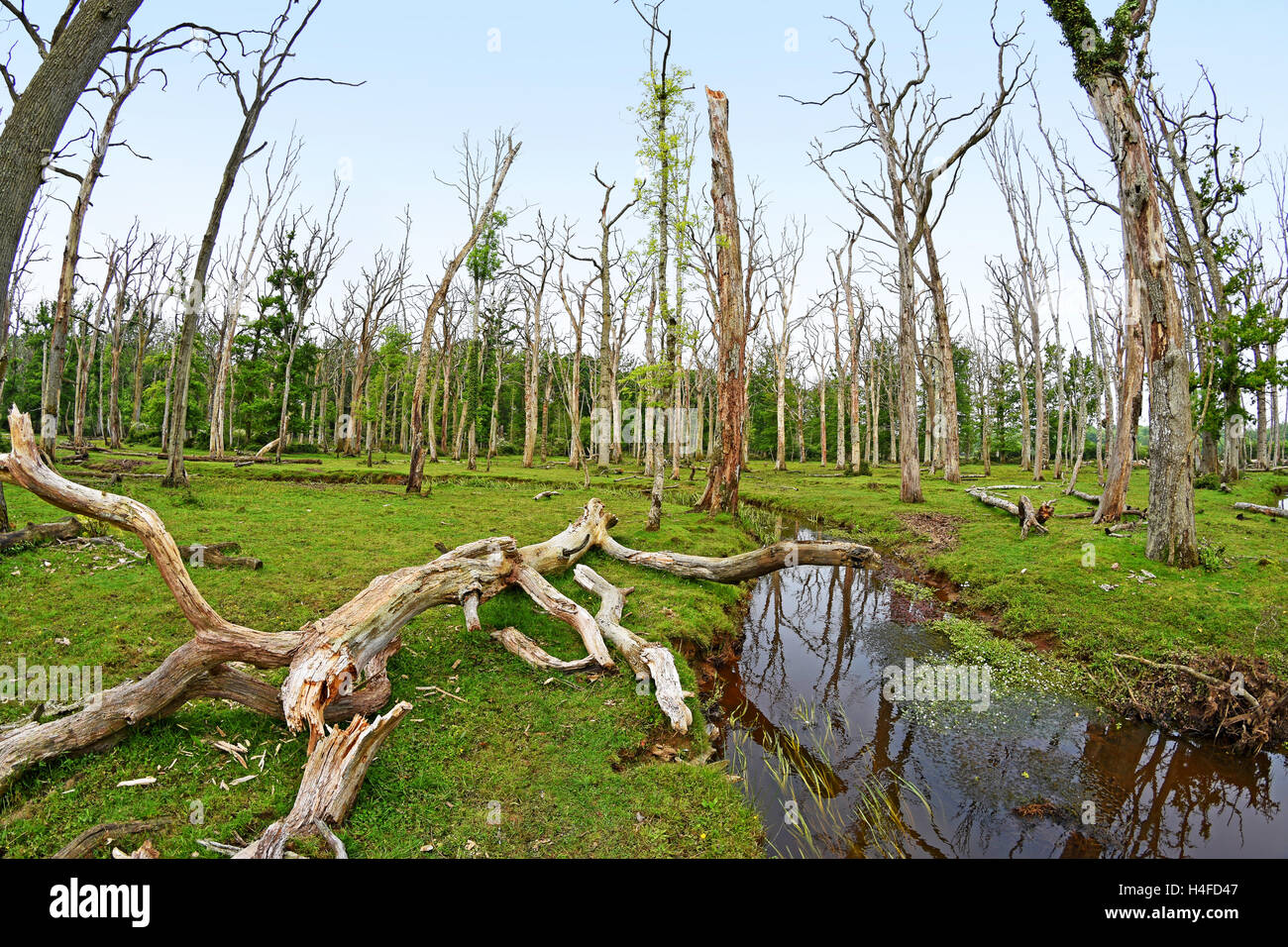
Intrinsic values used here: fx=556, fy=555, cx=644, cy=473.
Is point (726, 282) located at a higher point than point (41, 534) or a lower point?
higher

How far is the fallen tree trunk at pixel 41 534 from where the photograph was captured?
7.15 meters

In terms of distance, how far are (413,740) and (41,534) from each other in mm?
7252

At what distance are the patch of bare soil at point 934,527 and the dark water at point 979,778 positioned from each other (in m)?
6.15

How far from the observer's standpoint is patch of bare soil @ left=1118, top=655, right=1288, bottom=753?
4832 mm

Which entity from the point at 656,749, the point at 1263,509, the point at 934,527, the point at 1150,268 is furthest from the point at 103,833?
the point at 1263,509

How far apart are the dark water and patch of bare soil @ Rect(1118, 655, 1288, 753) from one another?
8.5 inches

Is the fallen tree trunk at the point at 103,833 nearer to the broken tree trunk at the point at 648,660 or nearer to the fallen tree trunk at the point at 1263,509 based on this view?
the broken tree trunk at the point at 648,660

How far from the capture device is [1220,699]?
5039mm

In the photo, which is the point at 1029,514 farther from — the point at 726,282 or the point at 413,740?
the point at 413,740

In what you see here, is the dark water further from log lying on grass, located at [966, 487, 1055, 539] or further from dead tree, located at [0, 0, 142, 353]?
dead tree, located at [0, 0, 142, 353]

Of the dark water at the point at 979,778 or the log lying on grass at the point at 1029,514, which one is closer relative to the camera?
the dark water at the point at 979,778

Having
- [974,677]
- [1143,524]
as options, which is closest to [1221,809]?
[974,677]

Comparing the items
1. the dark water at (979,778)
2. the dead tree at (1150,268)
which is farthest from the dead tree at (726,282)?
the dark water at (979,778)
